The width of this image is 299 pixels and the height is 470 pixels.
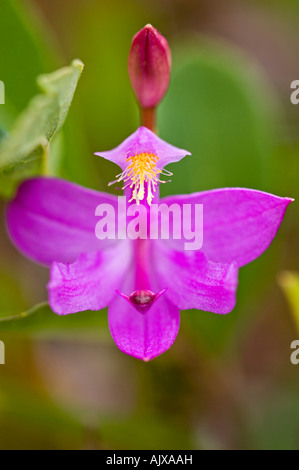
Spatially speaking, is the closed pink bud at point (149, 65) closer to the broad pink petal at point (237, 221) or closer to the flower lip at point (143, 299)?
the broad pink petal at point (237, 221)

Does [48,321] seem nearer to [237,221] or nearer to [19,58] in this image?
[237,221]

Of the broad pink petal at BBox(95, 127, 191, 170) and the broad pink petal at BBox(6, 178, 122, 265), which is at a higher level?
the broad pink petal at BBox(95, 127, 191, 170)

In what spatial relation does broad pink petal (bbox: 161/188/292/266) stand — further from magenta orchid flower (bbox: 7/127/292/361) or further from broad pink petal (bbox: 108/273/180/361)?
broad pink petal (bbox: 108/273/180/361)

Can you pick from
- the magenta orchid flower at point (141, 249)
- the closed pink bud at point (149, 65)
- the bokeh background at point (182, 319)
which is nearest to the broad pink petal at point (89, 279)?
the magenta orchid flower at point (141, 249)

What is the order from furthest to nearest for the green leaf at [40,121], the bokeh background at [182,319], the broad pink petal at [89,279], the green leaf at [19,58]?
1. the bokeh background at [182,319]
2. the green leaf at [19,58]
3. the broad pink petal at [89,279]
4. the green leaf at [40,121]

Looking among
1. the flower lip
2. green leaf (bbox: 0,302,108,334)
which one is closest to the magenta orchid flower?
the flower lip

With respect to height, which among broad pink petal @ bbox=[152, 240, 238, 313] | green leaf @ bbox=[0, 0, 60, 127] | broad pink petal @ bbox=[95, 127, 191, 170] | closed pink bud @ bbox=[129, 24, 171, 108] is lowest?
broad pink petal @ bbox=[152, 240, 238, 313]

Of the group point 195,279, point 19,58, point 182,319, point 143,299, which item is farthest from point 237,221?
point 19,58
